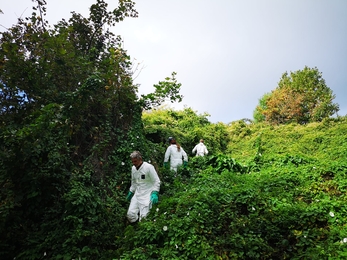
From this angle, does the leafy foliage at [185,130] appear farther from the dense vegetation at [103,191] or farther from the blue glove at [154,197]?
the blue glove at [154,197]

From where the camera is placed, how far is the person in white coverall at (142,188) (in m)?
5.22

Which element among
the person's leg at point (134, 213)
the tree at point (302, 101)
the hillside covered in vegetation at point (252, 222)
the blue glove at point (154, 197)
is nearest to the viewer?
the hillside covered in vegetation at point (252, 222)

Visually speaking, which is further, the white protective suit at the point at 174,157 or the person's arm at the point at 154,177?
the white protective suit at the point at 174,157

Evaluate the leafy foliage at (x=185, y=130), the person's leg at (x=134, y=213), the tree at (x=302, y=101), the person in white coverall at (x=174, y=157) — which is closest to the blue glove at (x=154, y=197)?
the person's leg at (x=134, y=213)

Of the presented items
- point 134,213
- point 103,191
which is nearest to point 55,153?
point 103,191

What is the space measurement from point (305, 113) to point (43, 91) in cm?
3123

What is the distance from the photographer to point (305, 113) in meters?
31.2

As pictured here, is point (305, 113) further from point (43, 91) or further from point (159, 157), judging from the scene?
point (43, 91)

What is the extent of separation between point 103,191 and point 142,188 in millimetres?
1605

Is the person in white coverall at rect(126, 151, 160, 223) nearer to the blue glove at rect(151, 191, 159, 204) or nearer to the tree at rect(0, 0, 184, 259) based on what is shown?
the blue glove at rect(151, 191, 159, 204)

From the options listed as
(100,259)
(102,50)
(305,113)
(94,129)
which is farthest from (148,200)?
(305,113)

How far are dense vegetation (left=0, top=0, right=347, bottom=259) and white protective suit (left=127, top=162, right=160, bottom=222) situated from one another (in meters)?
0.27

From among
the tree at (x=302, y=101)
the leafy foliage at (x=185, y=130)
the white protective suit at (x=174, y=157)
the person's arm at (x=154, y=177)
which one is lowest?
the person's arm at (x=154, y=177)

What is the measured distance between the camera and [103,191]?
21.3 feet
